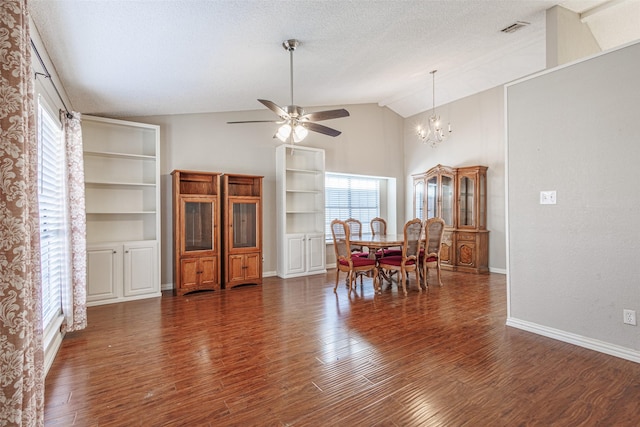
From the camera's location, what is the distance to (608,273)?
276 cm

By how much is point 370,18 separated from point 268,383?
3304 mm

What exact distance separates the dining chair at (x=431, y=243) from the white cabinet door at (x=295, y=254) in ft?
7.25

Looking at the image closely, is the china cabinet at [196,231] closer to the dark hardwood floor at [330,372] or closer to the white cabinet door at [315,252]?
the dark hardwood floor at [330,372]

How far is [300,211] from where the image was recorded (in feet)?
20.4

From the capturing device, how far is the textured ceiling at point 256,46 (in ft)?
8.14

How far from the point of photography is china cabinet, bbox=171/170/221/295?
4.91 meters

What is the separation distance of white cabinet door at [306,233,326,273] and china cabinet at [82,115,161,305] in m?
2.61

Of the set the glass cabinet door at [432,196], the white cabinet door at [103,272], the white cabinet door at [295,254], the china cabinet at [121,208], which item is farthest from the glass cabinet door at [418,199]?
the white cabinet door at [103,272]

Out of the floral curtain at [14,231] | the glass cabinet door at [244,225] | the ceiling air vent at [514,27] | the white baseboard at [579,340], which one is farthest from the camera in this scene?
the glass cabinet door at [244,225]

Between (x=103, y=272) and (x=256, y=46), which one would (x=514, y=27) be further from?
(x=103, y=272)

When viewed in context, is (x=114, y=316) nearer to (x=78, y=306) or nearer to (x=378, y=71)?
(x=78, y=306)

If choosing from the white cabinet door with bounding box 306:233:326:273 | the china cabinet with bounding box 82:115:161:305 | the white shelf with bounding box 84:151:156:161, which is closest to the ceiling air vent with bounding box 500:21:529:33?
the white cabinet door with bounding box 306:233:326:273

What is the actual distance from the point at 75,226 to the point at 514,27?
213 inches

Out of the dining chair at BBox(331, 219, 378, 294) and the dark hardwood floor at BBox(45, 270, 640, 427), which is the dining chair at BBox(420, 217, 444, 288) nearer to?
the dining chair at BBox(331, 219, 378, 294)
